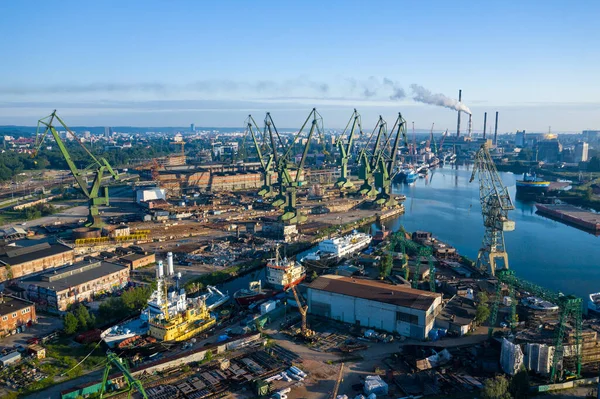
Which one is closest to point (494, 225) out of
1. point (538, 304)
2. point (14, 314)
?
point (538, 304)

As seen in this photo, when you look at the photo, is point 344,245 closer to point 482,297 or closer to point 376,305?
point 482,297

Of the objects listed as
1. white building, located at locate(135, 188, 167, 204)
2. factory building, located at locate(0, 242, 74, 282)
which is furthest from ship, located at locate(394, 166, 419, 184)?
factory building, located at locate(0, 242, 74, 282)

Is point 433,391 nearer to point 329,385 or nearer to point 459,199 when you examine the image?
point 329,385

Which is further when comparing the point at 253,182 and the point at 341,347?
the point at 253,182

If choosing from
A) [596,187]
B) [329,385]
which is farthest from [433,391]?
[596,187]

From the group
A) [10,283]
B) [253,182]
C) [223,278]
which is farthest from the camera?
[253,182]

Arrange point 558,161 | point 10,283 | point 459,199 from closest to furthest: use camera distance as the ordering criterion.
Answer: point 10,283 < point 459,199 < point 558,161

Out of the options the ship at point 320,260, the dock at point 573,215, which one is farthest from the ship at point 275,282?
the dock at point 573,215
